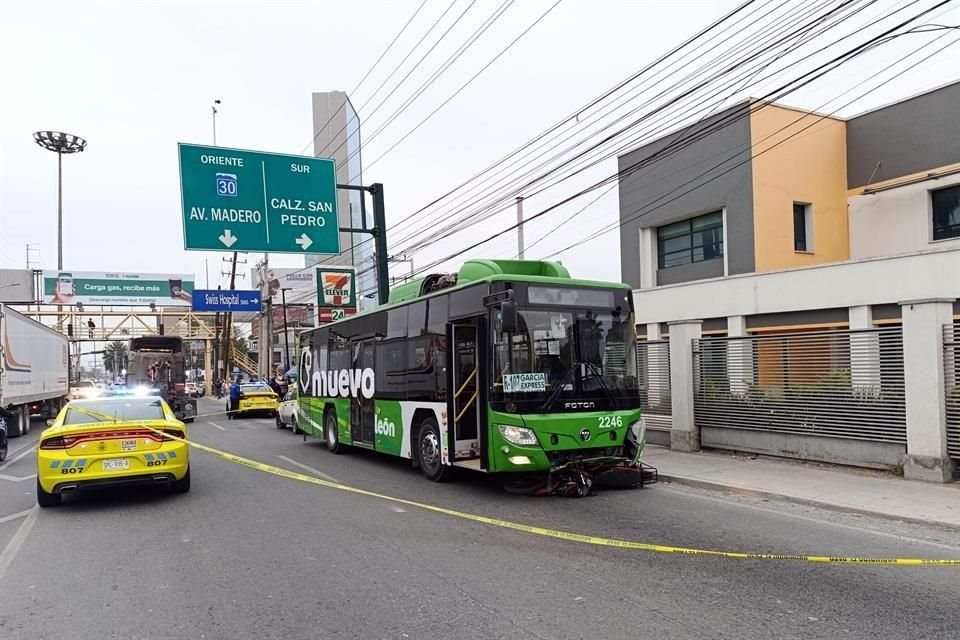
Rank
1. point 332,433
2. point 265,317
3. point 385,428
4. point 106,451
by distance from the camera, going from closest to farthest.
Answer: point 106,451
point 385,428
point 332,433
point 265,317

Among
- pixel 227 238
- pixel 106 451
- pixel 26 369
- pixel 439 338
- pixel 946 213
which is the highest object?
pixel 946 213

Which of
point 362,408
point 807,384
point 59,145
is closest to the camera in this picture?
point 807,384

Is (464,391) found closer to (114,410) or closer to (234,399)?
(114,410)

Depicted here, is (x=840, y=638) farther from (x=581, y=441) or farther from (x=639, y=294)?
(x=639, y=294)

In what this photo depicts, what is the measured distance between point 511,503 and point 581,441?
4.20 feet

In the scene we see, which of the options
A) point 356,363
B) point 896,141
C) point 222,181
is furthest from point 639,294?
point 222,181

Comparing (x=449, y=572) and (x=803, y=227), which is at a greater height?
(x=803, y=227)

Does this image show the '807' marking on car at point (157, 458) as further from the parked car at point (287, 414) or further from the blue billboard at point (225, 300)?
the blue billboard at point (225, 300)

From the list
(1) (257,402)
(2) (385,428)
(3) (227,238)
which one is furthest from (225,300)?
(2) (385,428)

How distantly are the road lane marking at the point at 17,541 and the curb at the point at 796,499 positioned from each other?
8664 millimetres

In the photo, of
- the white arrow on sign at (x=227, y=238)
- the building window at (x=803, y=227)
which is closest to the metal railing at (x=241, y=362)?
the white arrow on sign at (x=227, y=238)

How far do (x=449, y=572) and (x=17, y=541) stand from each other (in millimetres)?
5174

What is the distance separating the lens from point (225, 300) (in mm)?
39781

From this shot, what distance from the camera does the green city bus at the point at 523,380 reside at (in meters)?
9.38
